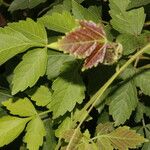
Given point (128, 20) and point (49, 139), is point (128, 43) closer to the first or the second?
point (128, 20)

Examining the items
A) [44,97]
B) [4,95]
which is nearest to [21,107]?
[44,97]

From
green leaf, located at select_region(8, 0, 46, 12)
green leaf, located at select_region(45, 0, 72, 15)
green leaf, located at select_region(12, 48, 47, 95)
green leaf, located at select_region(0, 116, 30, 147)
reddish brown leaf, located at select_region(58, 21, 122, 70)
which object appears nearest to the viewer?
reddish brown leaf, located at select_region(58, 21, 122, 70)

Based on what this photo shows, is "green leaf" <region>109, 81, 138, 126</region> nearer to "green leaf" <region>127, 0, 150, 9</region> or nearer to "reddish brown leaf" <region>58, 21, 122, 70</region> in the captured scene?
"green leaf" <region>127, 0, 150, 9</region>

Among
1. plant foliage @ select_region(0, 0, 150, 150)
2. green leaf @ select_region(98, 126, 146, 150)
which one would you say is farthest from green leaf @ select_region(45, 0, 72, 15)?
green leaf @ select_region(98, 126, 146, 150)

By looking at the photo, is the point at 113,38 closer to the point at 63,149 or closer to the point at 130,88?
the point at 130,88

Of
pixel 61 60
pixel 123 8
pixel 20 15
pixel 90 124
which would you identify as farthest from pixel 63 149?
pixel 20 15

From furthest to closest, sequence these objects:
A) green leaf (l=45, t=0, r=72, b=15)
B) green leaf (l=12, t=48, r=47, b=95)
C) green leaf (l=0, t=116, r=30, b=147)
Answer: green leaf (l=45, t=0, r=72, b=15) < green leaf (l=0, t=116, r=30, b=147) < green leaf (l=12, t=48, r=47, b=95)
